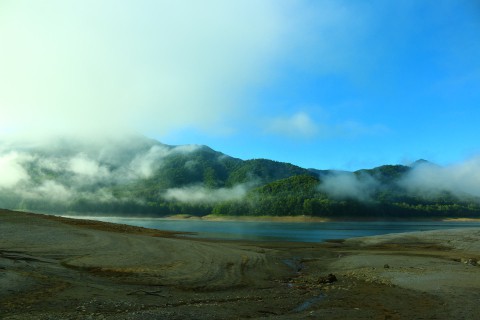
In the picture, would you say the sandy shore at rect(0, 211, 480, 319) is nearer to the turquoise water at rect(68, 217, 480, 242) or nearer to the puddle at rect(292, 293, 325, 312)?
the puddle at rect(292, 293, 325, 312)

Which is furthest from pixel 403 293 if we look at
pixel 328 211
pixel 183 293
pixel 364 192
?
pixel 364 192

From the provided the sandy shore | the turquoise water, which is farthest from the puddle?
the turquoise water

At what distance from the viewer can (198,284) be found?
1535cm

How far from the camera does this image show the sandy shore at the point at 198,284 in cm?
1077

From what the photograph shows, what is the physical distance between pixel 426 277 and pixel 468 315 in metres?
7.50

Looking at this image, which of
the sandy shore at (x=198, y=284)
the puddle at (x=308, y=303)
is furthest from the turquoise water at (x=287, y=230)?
the puddle at (x=308, y=303)

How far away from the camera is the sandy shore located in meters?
10.8

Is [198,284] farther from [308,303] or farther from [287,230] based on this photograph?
[287,230]

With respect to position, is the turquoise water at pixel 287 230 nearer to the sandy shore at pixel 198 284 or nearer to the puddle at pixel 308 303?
the sandy shore at pixel 198 284

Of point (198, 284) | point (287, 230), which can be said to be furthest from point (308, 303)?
point (287, 230)

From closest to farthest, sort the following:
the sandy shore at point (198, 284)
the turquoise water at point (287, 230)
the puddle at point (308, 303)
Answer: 1. the sandy shore at point (198, 284)
2. the puddle at point (308, 303)
3. the turquoise water at point (287, 230)

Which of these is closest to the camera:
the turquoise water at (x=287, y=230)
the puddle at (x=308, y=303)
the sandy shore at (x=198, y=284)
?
the sandy shore at (x=198, y=284)

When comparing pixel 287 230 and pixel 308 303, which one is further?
pixel 287 230

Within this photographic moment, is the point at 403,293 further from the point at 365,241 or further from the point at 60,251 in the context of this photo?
the point at 365,241
